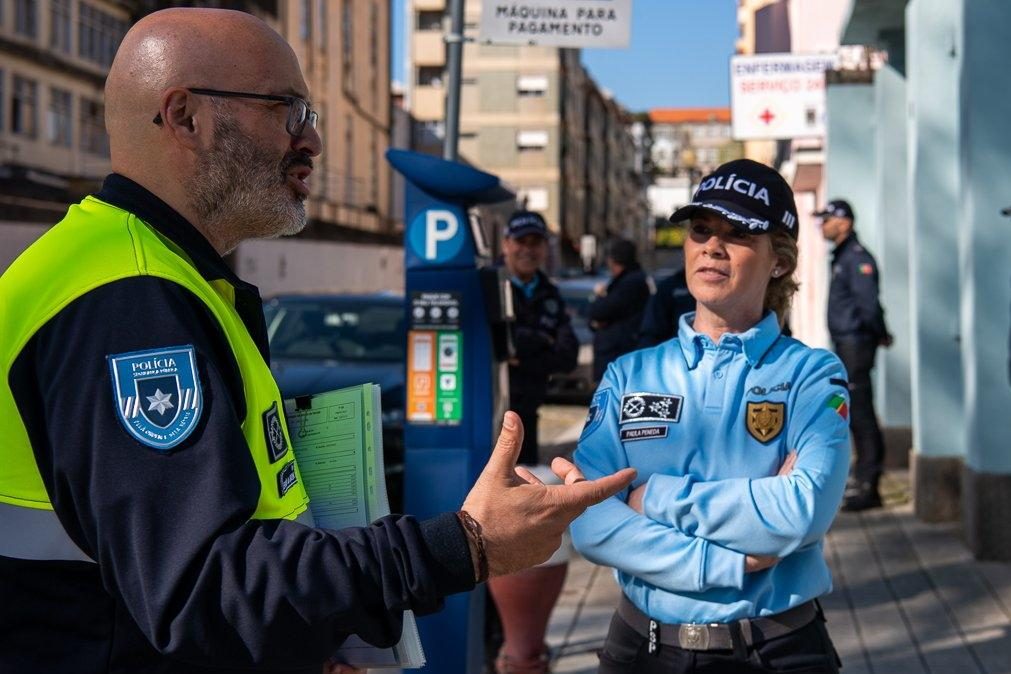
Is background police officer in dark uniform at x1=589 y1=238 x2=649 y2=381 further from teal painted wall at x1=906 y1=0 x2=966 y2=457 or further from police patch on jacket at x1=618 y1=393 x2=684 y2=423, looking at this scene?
police patch on jacket at x1=618 y1=393 x2=684 y2=423

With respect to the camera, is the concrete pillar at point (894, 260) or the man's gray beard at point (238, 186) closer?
the man's gray beard at point (238, 186)

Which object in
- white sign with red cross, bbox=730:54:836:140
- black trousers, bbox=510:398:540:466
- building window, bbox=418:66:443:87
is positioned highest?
building window, bbox=418:66:443:87

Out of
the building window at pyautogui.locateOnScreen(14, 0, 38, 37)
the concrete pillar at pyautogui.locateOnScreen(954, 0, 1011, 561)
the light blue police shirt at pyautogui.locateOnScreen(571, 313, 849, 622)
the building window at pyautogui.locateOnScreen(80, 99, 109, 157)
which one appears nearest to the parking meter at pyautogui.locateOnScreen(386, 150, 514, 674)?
the light blue police shirt at pyautogui.locateOnScreen(571, 313, 849, 622)

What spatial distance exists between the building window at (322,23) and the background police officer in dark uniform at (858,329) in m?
38.3

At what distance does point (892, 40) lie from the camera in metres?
11.3

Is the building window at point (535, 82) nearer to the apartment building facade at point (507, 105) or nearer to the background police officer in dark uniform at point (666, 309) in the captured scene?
the apartment building facade at point (507, 105)

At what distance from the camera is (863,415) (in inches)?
340

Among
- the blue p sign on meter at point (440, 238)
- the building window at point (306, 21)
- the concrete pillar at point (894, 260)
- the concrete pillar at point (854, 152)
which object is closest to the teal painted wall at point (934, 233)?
the concrete pillar at point (894, 260)

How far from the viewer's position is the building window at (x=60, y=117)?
32031 millimetres

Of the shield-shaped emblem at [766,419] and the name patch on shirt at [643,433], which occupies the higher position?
the shield-shaped emblem at [766,419]

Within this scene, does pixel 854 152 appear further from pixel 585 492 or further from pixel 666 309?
pixel 585 492

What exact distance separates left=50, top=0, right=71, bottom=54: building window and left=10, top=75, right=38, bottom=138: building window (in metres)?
1.55

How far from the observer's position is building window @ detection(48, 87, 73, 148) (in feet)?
105

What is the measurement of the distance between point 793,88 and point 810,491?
11602mm
